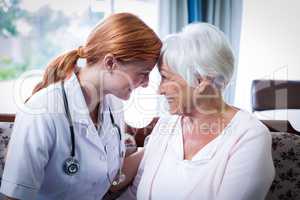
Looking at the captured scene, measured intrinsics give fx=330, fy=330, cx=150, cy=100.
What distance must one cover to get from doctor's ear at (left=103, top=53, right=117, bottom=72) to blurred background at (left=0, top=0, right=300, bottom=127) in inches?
47.5

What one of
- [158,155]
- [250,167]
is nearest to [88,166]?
[158,155]

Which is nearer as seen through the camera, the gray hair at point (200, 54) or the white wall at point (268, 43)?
the gray hair at point (200, 54)

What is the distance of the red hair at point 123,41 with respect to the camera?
3.24ft

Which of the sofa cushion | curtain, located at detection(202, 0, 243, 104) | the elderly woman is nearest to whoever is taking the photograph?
the elderly woman

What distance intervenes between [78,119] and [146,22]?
146cm

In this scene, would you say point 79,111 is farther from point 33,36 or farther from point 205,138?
point 33,36

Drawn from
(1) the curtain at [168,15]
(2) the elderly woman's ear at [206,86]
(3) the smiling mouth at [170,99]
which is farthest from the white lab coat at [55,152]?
(1) the curtain at [168,15]

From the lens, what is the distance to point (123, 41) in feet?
3.24

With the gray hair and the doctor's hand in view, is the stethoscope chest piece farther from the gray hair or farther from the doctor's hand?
the gray hair

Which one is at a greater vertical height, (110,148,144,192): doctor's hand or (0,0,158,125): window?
(0,0,158,125): window

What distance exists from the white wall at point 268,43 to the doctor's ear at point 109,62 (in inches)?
73.6

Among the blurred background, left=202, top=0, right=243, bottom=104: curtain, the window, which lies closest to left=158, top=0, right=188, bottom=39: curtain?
the blurred background

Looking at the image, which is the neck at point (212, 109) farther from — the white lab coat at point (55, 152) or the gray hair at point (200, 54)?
the white lab coat at point (55, 152)

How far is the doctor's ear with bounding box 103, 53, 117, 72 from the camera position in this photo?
101 centimetres
